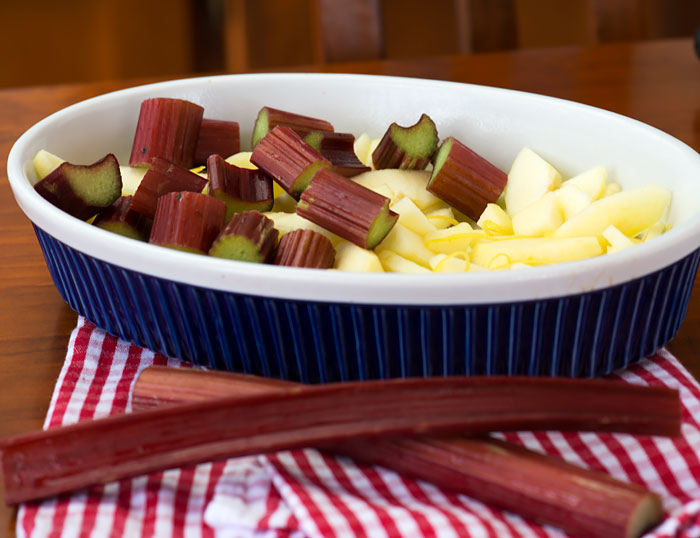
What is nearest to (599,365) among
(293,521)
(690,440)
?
(690,440)

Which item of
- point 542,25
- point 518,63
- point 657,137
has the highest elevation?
point 657,137

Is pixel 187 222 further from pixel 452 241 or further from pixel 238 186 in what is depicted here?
pixel 452 241

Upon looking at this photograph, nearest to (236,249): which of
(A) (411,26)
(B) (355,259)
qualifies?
(B) (355,259)

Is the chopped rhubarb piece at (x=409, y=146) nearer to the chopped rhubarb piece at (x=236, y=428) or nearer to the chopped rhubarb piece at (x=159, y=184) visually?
the chopped rhubarb piece at (x=159, y=184)

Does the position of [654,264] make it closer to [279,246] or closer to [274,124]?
[279,246]

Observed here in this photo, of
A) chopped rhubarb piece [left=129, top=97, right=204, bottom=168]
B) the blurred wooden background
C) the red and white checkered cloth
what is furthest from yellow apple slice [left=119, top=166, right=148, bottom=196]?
the blurred wooden background

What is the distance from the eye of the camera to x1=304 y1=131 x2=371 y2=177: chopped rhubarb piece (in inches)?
45.1

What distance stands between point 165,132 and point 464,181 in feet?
1.23

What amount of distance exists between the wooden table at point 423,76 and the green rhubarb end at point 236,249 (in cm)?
21

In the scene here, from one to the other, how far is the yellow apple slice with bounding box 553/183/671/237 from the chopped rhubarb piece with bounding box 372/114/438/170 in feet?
0.76

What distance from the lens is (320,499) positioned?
721mm

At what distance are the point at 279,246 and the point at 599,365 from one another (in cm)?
32

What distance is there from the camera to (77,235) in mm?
871

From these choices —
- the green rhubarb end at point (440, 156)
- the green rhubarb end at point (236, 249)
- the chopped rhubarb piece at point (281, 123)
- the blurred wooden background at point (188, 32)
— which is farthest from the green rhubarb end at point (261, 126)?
the blurred wooden background at point (188, 32)
